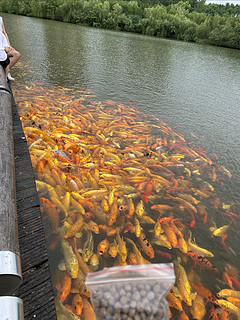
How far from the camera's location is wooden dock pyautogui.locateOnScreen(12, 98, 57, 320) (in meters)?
1.50

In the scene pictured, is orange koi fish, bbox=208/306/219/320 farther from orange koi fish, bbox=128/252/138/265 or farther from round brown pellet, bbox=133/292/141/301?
round brown pellet, bbox=133/292/141/301

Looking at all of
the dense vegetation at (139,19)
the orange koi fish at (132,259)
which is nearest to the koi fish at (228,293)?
the orange koi fish at (132,259)

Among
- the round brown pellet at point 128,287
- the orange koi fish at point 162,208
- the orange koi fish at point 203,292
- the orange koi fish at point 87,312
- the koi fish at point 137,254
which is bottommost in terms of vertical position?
the orange koi fish at point 203,292

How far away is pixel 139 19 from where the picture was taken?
4138cm

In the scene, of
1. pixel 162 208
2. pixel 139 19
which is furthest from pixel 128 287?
pixel 139 19

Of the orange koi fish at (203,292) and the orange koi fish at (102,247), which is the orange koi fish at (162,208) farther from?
the orange koi fish at (203,292)

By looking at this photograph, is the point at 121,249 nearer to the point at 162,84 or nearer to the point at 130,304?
the point at 130,304

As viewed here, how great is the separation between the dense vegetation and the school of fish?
33347 millimetres

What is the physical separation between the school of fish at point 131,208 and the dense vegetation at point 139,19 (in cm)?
3335

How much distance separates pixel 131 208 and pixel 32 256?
6.62 feet

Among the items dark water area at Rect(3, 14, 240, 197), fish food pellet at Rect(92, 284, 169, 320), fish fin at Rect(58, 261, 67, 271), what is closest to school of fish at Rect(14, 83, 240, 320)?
fish fin at Rect(58, 261, 67, 271)

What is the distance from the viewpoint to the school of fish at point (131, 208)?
104 inches

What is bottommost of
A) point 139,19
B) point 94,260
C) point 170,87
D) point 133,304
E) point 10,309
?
point 94,260

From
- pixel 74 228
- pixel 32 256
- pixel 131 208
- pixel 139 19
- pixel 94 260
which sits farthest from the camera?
pixel 139 19
